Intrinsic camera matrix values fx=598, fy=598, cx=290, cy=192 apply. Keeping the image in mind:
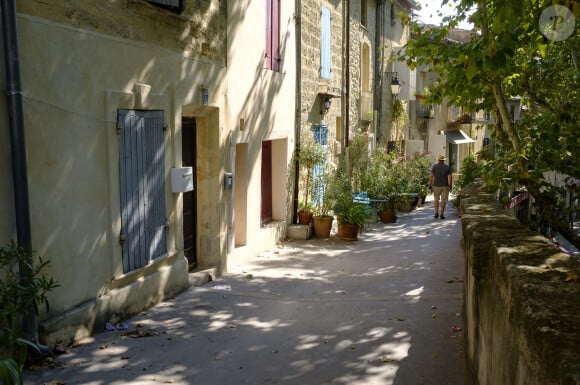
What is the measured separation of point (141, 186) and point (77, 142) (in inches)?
47.0

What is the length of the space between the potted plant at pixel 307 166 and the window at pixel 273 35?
82.4 inches

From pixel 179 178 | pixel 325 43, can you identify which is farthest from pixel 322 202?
pixel 179 178

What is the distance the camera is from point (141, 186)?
257 inches

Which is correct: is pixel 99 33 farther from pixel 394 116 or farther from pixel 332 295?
pixel 394 116

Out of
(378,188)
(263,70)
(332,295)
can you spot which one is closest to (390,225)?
(378,188)

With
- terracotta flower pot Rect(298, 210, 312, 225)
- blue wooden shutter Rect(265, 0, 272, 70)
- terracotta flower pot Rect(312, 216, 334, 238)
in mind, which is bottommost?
terracotta flower pot Rect(312, 216, 334, 238)

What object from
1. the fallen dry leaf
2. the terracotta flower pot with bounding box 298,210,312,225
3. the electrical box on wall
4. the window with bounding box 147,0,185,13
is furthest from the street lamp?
the fallen dry leaf

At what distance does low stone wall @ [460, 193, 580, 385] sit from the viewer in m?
2.01

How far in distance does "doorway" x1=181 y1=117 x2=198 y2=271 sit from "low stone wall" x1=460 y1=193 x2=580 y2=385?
4730 millimetres

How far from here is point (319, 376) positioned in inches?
190

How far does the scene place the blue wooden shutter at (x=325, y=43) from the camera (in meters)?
13.9

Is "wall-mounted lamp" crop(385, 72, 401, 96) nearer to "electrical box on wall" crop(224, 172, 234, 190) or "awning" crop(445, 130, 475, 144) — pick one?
"awning" crop(445, 130, 475, 144)

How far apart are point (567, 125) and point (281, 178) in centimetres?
618

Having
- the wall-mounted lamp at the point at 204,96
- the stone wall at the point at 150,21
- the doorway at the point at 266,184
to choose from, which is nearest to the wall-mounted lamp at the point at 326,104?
the doorway at the point at 266,184
